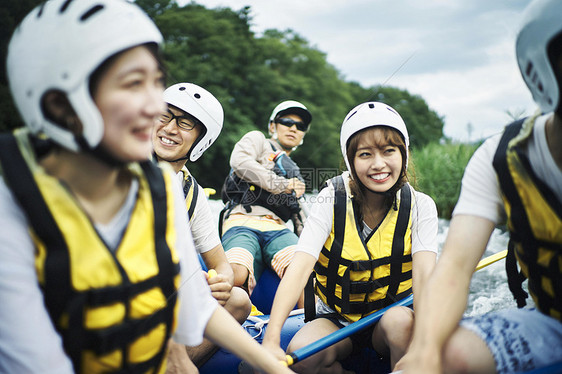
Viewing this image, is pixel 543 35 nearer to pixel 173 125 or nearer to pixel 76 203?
pixel 76 203

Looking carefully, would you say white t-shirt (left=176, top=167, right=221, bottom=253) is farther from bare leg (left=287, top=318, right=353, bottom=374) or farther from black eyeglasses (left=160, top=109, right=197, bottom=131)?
bare leg (left=287, top=318, right=353, bottom=374)

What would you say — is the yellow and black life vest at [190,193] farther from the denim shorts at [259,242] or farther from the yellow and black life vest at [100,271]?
the yellow and black life vest at [100,271]

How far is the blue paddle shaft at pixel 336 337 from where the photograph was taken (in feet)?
4.84

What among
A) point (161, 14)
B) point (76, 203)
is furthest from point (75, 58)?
point (161, 14)

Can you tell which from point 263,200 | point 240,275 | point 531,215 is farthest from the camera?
point 263,200

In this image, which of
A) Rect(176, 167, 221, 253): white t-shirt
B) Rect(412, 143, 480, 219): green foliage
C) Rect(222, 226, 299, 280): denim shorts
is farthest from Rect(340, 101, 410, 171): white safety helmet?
Rect(412, 143, 480, 219): green foliage

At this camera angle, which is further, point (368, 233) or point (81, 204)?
point (368, 233)

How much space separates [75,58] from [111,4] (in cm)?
17

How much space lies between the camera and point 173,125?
2.32 meters

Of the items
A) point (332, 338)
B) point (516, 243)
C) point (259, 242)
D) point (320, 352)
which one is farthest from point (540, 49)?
point (259, 242)

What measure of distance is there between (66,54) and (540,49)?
1078 millimetres

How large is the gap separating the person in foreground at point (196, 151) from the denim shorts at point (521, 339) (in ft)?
3.77

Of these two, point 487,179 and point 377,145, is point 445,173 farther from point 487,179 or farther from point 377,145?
point 487,179

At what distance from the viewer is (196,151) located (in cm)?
236
